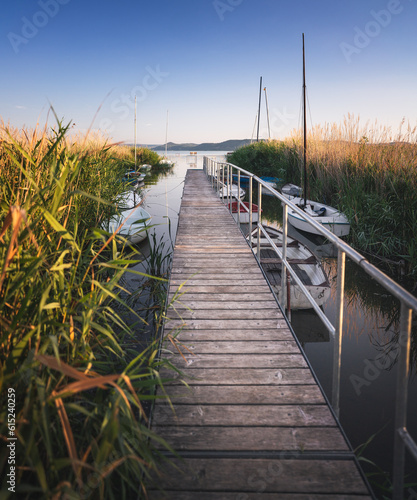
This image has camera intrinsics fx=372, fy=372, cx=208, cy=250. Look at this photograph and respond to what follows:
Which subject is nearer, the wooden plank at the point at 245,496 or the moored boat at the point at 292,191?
the wooden plank at the point at 245,496

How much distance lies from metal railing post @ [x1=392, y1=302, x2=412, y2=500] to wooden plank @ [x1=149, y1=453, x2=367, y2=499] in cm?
15

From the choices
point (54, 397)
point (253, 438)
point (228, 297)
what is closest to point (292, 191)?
point (228, 297)

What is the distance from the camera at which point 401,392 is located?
1.32m

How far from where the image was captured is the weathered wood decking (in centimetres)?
147

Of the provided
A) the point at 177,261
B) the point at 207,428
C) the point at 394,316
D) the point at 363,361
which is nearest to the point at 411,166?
the point at 394,316

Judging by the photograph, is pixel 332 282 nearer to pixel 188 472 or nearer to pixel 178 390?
pixel 178 390

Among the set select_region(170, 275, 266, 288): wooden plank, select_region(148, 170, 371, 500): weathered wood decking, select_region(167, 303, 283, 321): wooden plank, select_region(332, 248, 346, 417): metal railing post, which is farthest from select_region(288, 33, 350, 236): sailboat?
select_region(332, 248, 346, 417): metal railing post

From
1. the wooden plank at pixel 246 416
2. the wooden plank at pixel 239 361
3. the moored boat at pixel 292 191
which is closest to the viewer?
the wooden plank at pixel 246 416

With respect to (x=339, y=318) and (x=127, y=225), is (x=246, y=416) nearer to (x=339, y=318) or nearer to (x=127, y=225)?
(x=339, y=318)

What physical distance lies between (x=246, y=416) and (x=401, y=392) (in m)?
0.81

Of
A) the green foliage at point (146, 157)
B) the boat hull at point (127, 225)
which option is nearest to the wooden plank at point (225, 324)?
the boat hull at point (127, 225)

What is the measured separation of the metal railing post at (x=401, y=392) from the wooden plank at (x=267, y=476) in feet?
0.48

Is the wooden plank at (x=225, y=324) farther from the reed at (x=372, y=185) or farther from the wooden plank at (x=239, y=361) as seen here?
the reed at (x=372, y=185)

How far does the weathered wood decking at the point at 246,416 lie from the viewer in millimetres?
1468
